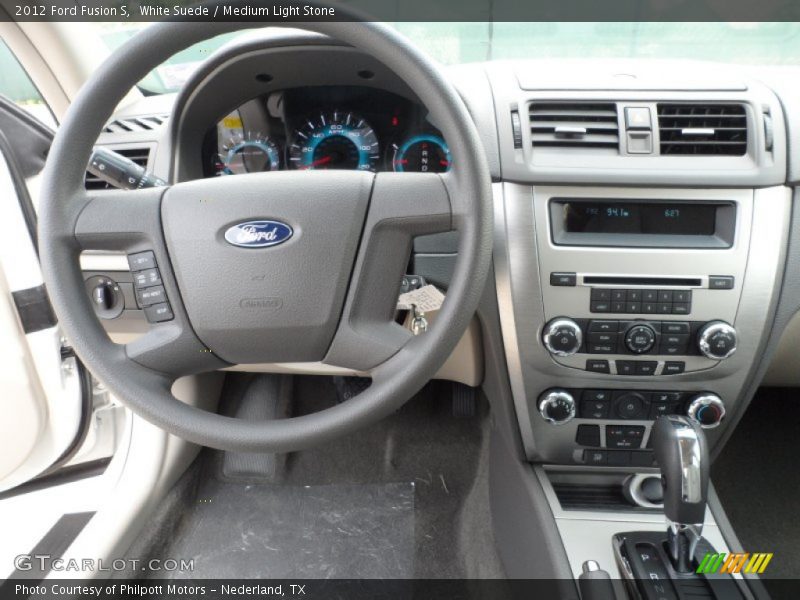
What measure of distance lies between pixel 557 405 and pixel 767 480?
3.04ft

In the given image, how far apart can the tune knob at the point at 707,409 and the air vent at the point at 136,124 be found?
4.11ft

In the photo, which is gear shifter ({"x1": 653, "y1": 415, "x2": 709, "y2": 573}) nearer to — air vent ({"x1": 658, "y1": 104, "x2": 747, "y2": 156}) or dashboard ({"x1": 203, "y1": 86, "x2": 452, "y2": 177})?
air vent ({"x1": 658, "y1": 104, "x2": 747, "y2": 156})

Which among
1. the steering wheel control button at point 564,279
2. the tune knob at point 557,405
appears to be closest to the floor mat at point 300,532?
the tune knob at point 557,405

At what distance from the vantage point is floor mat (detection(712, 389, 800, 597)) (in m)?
1.46

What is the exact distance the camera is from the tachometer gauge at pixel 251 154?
1.19 meters

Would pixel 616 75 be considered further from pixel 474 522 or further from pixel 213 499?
pixel 213 499

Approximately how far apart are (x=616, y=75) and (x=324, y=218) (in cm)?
65

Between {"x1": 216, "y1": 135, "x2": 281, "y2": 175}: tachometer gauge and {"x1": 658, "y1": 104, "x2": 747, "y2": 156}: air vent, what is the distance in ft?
2.46

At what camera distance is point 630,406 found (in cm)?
112

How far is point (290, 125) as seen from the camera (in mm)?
1186
